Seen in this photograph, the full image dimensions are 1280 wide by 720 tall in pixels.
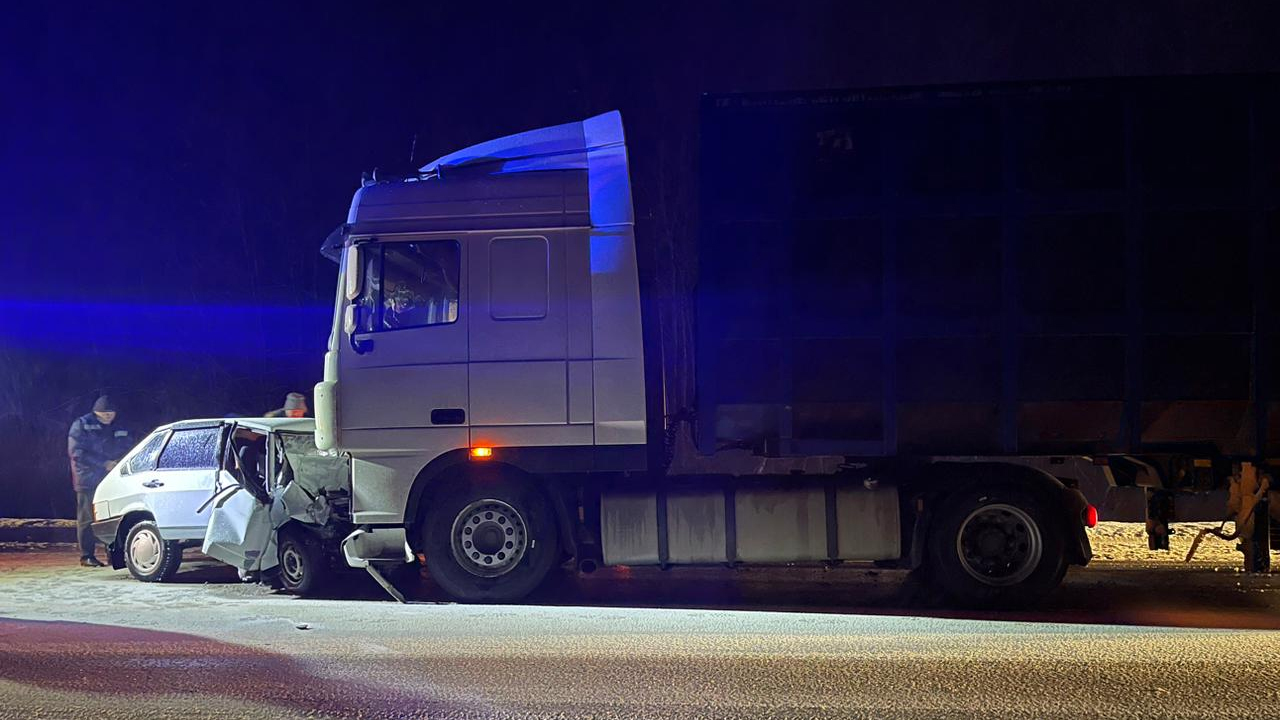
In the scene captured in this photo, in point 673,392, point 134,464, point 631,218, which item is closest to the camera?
point 631,218

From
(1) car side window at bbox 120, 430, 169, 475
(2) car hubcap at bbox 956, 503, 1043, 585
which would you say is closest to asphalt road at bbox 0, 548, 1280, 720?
(2) car hubcap at bbox 956, 503, 1043, 585

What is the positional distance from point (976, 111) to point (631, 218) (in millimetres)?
2571

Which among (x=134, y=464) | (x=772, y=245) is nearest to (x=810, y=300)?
(x=772, y=245)

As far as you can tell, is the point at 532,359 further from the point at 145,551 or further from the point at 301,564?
the point at 145,551

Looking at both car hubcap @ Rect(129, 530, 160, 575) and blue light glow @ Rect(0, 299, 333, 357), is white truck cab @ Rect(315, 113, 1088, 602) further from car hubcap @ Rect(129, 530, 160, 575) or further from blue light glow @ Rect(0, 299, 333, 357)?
blue light glow @ Rect(0, 299, 333, 357)

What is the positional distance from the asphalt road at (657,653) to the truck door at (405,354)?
1326 millimetres

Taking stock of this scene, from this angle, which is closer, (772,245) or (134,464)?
(772,245)

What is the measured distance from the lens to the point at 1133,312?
669cm

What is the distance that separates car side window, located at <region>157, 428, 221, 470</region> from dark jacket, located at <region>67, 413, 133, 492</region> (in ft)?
6.16

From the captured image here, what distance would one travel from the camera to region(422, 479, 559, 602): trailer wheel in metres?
7.32

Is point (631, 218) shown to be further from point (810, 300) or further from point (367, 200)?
point (367, 200)

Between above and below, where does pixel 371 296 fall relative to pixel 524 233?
below

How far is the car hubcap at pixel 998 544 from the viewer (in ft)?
23.2

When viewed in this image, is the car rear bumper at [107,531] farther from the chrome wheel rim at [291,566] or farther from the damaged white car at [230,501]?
the chrome wheel rim at [291,566]
